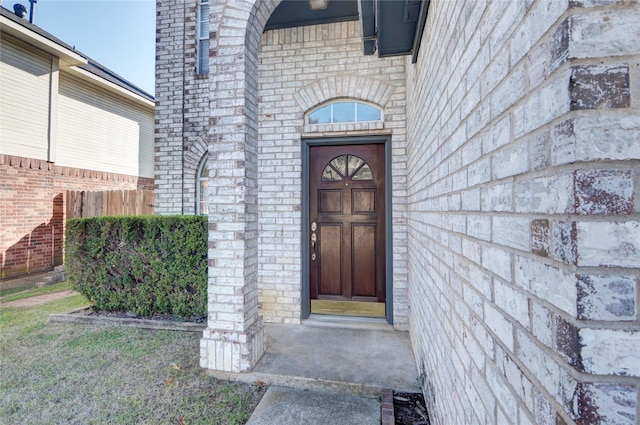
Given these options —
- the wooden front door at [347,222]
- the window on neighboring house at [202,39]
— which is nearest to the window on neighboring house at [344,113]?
the wooden front door at [347,222]

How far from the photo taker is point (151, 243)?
4.00 meters

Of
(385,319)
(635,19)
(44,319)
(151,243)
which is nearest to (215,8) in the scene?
(151,243)

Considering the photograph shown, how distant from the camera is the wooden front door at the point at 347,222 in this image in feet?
12.6

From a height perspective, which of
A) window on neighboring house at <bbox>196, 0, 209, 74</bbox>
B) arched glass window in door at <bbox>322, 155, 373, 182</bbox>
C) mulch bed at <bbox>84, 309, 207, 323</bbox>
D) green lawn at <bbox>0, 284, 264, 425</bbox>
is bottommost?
green lawn at <bbox>0, 284, 264, 425</bbox>

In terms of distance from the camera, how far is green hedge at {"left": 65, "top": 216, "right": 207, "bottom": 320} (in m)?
3.90

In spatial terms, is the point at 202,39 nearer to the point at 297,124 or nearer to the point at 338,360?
the point at 297,124

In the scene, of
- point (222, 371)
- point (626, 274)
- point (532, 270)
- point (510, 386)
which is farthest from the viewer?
point (222, 371)

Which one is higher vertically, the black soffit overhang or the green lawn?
the black soffit overhang

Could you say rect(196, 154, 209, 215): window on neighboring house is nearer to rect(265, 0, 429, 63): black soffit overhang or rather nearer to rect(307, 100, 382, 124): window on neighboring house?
rect(307, 100, 382, 124): window on neighboring house

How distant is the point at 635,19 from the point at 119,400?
10.8 ft

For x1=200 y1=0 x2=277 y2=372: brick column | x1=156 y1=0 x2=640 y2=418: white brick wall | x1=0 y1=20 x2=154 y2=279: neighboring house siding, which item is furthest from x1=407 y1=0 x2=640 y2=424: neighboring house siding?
x1=0 y1=20 x2=154 y2=279: neighboring house siding

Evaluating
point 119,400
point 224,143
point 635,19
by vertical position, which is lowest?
point 119,400

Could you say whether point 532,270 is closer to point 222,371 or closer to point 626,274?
point 626,274

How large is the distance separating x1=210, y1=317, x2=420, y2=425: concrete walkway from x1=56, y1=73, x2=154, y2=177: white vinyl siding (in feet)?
28.6
